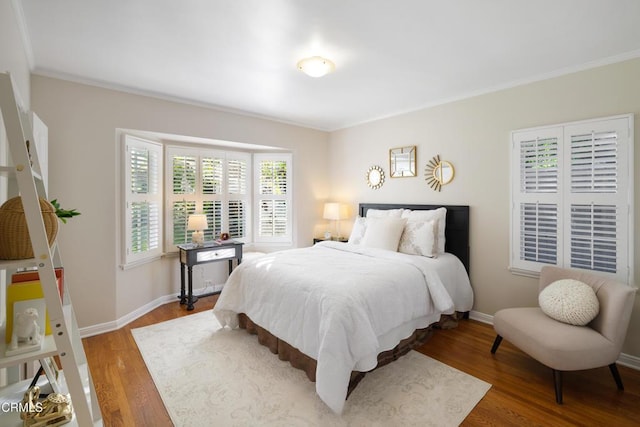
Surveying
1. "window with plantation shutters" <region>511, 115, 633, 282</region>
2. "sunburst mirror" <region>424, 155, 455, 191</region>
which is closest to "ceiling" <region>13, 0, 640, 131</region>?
"window with plantation shutters" <region>511, 115, 633, 282</region>

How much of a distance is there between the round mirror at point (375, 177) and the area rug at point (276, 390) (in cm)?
249

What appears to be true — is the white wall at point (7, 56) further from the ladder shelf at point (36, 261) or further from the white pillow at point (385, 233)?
the white pillow at point (385, 233)

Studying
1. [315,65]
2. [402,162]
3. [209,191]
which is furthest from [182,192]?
[402,162]

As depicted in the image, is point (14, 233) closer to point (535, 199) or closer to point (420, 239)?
point (420, 239)

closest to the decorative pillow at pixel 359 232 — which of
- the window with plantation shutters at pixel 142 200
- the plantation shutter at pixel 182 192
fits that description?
the plantation shutter at pixel 182 192

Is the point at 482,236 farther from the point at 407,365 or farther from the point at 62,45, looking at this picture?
the point at 62,45

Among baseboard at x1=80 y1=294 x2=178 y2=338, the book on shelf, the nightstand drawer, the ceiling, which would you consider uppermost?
the ceiling

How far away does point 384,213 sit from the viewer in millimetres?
4047

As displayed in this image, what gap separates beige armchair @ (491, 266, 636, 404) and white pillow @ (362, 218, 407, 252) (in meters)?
1.34

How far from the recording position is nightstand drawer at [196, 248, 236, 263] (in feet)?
12.5

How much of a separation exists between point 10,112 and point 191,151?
340cm

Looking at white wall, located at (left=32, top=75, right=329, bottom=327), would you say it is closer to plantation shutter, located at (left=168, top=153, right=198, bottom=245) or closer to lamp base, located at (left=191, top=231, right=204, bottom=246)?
plantation shutter, located at (left=168, top=153, right=198, bottom=245)

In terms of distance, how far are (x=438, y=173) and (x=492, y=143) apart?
68cm

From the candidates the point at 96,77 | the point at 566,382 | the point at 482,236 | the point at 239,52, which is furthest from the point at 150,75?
the point at 566,382
